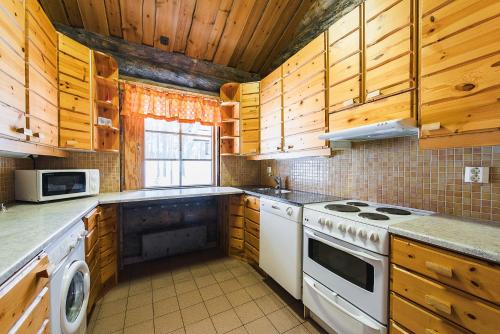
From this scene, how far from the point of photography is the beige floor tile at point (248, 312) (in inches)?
65.4

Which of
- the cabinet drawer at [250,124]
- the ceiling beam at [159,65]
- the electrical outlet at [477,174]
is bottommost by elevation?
the electrical outlet at [477,174]

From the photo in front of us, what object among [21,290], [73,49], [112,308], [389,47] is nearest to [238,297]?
[112,308]

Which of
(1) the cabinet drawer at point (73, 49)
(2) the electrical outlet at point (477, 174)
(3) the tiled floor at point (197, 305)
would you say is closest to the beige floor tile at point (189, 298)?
(3) the tiled floor at point (197, 305)

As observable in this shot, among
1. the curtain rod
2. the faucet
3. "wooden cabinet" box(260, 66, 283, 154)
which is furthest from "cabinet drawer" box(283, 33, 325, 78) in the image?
the faucet

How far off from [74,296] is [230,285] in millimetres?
1303

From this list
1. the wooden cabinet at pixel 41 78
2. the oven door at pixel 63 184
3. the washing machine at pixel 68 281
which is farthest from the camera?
the oven door at pixel 63 184

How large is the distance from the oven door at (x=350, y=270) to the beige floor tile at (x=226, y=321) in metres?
0.69

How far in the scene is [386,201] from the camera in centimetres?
171

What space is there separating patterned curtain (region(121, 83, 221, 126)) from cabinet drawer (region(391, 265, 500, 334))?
2.64 metres

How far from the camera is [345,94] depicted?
1.65 m

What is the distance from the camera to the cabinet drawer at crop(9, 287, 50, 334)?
67 cm

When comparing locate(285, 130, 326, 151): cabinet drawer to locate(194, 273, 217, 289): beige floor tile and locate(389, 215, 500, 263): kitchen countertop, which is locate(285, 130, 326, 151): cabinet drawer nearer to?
locate(389, 215, 500, 263): kitchen countertop

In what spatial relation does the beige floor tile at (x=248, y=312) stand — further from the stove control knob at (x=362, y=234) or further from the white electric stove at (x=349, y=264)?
the stove control knob at (x=362, y=234)

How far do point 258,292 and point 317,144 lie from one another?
1.57 m
